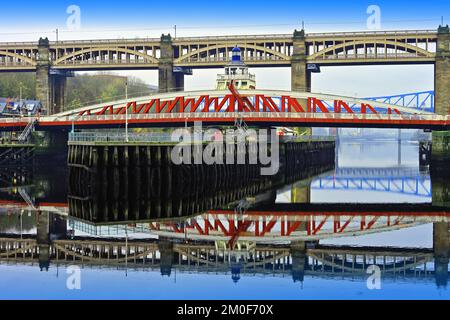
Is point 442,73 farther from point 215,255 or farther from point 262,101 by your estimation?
point 215,255

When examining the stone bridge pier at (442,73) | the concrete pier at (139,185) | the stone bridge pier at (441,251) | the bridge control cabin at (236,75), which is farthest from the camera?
the bridge control cabin at (236,75)

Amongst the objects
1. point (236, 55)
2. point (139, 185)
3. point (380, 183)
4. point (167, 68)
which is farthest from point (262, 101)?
point (139, 185)

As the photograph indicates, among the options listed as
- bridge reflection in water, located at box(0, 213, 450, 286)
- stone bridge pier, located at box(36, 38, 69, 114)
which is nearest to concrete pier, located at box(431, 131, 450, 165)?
Answer: bridge reflection in water, located at box(0, 213, 450, 286)

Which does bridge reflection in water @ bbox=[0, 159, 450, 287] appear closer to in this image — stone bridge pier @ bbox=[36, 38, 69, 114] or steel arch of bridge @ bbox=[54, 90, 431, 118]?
steel arch of bridge @ bbox=[54, 90, 431, 118]

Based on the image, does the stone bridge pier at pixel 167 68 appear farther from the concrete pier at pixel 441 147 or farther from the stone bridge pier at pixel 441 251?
the stone bridge pier at pixel 441 251

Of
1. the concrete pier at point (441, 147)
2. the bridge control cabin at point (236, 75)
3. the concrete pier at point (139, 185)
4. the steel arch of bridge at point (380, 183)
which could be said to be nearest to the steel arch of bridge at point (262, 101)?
the concrete pier at point (441, 147)
